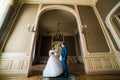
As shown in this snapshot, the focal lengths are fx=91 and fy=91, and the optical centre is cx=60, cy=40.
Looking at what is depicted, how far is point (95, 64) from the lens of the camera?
4.02 m

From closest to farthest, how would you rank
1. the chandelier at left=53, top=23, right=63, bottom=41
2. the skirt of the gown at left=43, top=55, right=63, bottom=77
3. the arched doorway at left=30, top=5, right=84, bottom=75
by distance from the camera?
1. the skirt of the gown at left=43, top=55, right=63, bottom=77
2. the arched doorway at left=30, top=5, right=84, bottom=75
3. the chandelier at left=53, top=23, right=63, bottom=41

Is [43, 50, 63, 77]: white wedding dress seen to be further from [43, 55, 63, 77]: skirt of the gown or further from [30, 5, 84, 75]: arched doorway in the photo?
[30, 5, 84, 75]: arched doorway

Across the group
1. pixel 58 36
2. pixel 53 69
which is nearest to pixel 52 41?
pixel 58 36

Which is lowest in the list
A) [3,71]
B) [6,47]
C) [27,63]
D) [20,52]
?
[3,71]

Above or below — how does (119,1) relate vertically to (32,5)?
below

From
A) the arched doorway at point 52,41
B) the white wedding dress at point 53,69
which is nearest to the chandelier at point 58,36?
the arched doorway at point 52,41

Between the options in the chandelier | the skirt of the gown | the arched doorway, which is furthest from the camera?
the chandelier

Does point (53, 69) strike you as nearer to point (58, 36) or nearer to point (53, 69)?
point (53, 69)

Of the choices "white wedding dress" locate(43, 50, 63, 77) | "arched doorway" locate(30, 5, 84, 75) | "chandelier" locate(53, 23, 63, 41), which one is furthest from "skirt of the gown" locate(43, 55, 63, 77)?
"chandelier" locate(53, 23, 63, 41)

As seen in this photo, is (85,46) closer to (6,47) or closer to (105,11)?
(105,11)

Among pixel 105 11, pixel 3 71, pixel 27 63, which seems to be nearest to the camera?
pixel 3 71

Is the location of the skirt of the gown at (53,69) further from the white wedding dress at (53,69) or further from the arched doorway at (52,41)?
the arched doorway at (52,41)

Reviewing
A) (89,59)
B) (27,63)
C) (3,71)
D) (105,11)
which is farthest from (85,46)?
(3,71)

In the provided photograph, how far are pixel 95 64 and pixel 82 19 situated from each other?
8.24ft
